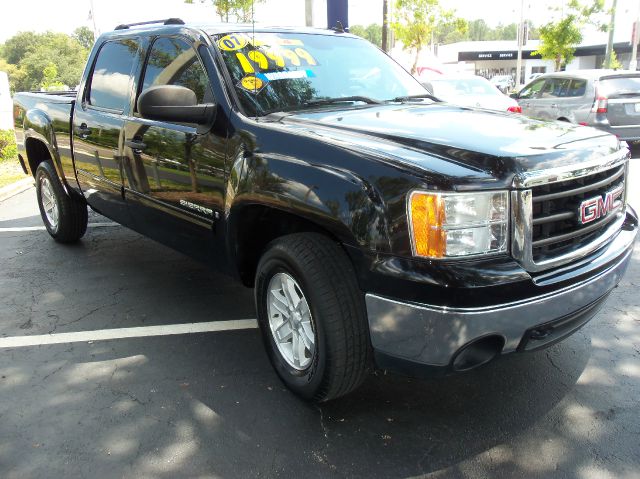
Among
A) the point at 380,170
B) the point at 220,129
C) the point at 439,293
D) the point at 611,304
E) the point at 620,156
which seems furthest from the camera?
the point at 611,304

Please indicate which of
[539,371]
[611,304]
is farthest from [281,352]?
[611,304]

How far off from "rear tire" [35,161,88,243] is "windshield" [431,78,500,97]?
7.93 m

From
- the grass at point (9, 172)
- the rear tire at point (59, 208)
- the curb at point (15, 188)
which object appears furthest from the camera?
the grass at point (9, 172)

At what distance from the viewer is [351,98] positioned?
11.7ft

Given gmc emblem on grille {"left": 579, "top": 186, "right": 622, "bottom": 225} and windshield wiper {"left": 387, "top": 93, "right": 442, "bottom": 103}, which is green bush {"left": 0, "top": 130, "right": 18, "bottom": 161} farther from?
gmc emblem on grille {"left": 579, "top": 186, "right": 622, "bottom": 225}

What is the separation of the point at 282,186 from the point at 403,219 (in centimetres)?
70

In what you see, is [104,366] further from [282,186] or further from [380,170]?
[380,170]

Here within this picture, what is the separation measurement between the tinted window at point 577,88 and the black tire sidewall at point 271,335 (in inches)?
372

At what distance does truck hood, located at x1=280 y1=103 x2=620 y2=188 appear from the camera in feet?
7.68

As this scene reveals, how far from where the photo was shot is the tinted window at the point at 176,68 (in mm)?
3463

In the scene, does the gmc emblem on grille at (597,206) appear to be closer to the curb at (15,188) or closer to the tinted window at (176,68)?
the tinted window at (176,68)

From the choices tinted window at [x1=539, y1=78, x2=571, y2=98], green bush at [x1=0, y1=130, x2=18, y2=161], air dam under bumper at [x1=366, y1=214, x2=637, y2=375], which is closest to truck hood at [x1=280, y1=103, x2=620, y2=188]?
air dam under bumper at [x1=366, y1=214, x2=637, y2=375]

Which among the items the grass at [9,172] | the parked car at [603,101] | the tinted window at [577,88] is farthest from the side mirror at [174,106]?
the tinted window at [577,88]

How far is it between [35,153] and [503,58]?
57303 mm
